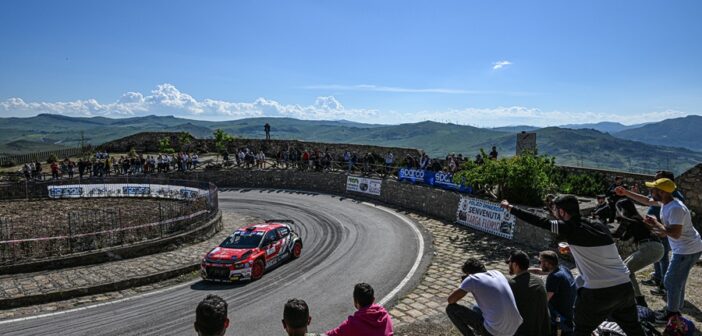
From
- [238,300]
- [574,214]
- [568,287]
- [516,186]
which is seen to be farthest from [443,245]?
[574,214]

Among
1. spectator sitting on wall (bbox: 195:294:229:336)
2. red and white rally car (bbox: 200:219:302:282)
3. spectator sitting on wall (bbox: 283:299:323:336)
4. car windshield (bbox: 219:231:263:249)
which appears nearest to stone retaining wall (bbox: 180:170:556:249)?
red and white rally car (bbox: 200:219:302:282)

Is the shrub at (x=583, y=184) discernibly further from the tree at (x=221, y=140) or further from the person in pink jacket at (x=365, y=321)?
the tree at (x=221, y=140)

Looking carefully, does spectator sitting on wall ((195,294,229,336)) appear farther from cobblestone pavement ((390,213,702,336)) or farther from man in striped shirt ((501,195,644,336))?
cobblestone pavement ((390,213,702,336))

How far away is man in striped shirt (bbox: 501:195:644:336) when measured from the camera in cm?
510

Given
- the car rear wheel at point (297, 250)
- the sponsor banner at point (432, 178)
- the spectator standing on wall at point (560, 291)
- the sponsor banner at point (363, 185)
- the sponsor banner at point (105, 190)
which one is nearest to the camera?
the spectator standing on wall at point (560, 291)

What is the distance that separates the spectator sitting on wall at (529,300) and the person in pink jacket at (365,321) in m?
1.76

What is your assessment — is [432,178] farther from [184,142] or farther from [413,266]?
[184,142]

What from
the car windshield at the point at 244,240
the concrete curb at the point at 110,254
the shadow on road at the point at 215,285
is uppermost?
the car windshield at the point at 244,240

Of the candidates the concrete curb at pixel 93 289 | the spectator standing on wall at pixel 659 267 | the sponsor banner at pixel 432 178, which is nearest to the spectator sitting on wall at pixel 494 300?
the spectator standing on wall at pixel 659 267

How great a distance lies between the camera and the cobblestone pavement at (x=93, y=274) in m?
12.2

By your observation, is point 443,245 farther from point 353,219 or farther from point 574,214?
point 574,214

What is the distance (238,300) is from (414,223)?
1157 centimetres

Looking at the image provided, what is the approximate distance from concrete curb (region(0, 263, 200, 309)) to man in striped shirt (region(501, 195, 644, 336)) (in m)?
12.3

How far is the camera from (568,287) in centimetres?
641
